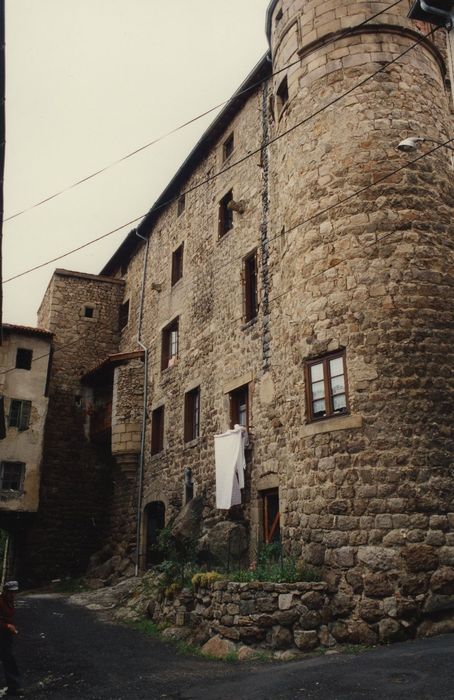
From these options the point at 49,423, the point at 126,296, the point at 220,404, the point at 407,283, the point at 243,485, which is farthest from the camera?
the point at 126,296

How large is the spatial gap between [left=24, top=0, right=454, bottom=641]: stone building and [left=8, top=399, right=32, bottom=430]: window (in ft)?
17.5

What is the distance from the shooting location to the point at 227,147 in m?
16.1

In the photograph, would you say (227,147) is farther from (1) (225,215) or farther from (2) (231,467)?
(2) (231,467)

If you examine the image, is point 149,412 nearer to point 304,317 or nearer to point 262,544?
point 262,544

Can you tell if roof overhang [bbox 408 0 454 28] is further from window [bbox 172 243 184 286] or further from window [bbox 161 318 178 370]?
window [bbox 161 318 178 370]

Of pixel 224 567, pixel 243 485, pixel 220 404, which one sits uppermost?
pixel 220 404

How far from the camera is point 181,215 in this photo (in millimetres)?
18344

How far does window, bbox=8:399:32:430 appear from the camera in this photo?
19375 millimetres

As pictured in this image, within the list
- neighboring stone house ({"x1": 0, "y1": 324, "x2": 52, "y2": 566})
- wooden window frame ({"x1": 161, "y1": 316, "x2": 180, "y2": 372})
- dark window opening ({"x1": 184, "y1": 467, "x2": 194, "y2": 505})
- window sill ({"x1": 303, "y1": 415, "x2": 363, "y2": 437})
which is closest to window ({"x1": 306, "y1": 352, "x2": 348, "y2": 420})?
window sill ({"x1": 303, "y1": 415, "x2": 363, "y2": 437})

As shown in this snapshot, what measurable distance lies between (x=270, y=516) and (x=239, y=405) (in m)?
3.01

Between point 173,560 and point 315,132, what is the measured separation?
27.6 feet

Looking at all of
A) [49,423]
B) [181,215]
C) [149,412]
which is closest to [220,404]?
[149,412]

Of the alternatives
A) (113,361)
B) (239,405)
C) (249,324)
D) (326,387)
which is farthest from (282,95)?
(113,361)

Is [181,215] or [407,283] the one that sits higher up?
[181,215]
